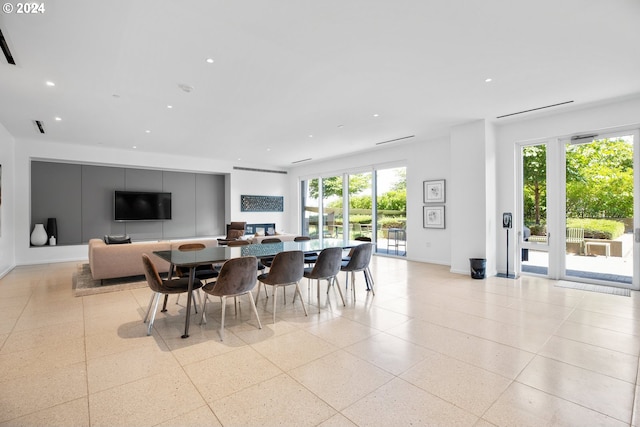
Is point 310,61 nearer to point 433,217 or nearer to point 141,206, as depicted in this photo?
point 433,217

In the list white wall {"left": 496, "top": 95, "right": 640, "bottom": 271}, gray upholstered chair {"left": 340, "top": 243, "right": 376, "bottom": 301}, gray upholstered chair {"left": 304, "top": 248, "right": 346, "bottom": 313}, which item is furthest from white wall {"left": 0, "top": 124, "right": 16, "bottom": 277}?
white wall {"left": 496, "top": 95, "right": 640, "bottom": 271}

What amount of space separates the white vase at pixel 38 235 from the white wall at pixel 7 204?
0.43 m

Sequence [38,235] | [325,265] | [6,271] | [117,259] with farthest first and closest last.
→ 1. [38,235]
2. [6,271]
3. [117,259]
4. [325,265]

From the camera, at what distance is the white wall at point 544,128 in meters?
4.79

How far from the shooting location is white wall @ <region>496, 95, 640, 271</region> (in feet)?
15.7

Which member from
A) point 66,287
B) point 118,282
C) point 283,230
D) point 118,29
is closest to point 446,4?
point 118,29

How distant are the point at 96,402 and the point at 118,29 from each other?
10.1ft

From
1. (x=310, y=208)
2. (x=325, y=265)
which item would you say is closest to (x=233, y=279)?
(x=325, y=265)

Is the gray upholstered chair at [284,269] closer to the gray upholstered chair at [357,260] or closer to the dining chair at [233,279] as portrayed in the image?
the dining chair at [233,279]

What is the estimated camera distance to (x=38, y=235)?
296 inches

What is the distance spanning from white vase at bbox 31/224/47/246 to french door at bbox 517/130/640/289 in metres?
10.5

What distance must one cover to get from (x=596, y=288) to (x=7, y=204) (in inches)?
433

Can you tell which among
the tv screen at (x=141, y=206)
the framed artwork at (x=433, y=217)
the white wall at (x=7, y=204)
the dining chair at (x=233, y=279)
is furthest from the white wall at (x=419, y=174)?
the white wall at (x=7, y=204)

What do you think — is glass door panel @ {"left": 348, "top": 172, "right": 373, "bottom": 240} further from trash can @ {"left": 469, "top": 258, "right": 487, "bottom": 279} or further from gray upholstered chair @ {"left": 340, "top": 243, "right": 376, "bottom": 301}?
gray upholstered chair @ {"left": 340, "top": 243, "right": 376, "bottom": 301}
